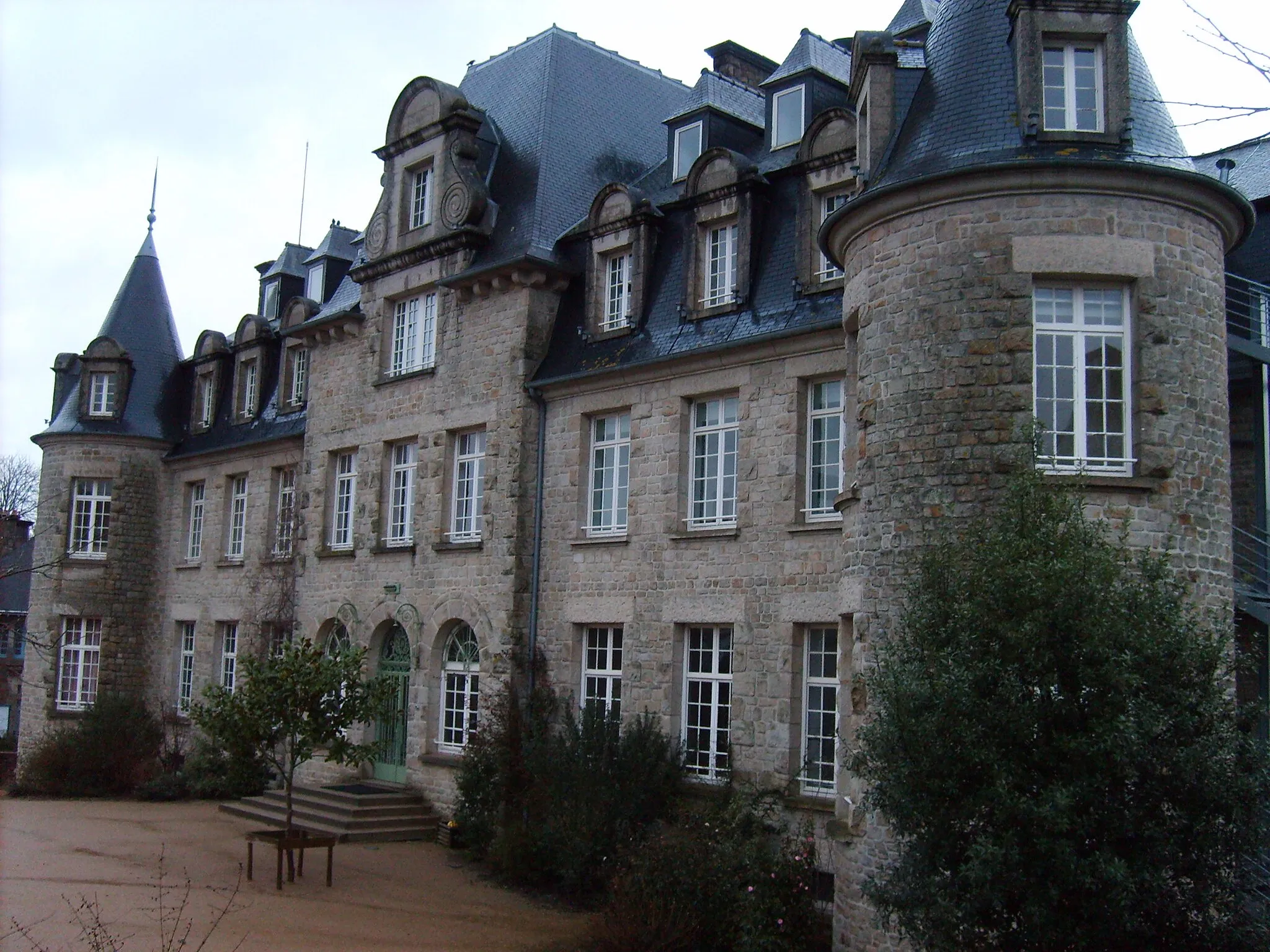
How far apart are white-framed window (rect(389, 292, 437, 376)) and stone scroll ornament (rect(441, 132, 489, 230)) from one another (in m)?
1.29

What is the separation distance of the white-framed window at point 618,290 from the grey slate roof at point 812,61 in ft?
10.2

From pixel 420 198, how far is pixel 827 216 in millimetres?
8437

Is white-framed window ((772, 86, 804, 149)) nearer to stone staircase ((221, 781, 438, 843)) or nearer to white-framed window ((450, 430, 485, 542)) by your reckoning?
white-framed window ((450, 430, 485, 542))

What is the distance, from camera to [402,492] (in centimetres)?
2033

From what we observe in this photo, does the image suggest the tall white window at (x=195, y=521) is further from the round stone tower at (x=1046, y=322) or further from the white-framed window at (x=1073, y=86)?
the white-framed window at (x=1073, y=86)

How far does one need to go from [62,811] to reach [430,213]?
11586mm

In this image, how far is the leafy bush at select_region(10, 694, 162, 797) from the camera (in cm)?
2325

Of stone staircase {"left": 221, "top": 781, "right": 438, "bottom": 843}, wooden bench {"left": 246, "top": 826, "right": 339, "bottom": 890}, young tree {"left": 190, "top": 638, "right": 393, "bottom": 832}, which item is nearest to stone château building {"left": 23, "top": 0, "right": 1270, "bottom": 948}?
stone staircase {"left": 221, "top": 781, "right": 438, "bottom": 843}

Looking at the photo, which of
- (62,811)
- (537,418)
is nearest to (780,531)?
(537,418)

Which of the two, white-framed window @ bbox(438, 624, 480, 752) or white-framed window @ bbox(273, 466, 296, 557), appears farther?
white-framed window @ bbox(273, 466, 296, 557)

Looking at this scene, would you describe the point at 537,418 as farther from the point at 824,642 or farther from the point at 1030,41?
the point at 1030,41

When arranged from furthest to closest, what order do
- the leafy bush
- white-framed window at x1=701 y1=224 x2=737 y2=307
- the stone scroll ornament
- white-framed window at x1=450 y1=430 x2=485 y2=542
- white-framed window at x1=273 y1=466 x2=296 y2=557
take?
white-framed window at x1=273 y1=466 x2=296 y2=557 < the leafy bush < the stone scroll ornament < white-framed window at x1=450 y1=430 x2=485 y2=542 < white-framed window at x1=701 y1=224 x2=737 y2=307

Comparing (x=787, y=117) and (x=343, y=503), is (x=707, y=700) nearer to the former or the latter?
(x=787, y=117)

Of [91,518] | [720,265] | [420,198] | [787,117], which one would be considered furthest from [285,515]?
[787,117]
